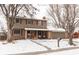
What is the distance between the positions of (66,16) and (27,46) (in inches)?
24.7

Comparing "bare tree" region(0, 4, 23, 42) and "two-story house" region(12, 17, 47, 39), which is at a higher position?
"bare tree" region(0, 4, 23, 42)

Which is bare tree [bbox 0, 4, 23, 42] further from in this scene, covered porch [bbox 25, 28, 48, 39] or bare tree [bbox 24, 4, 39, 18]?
covered porch [bbox 25, 28, 48, 39]

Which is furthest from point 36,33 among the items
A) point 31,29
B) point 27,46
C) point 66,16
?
point 66,16

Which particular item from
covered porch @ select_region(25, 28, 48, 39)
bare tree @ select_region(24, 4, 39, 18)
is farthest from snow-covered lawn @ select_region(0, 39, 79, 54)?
bare tree @ select_region(24, 4, 39, 18)

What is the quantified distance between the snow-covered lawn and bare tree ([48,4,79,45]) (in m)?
0.17

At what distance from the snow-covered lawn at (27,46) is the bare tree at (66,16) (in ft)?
0.54

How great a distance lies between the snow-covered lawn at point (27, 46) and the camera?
8.61ft

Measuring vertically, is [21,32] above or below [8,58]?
above

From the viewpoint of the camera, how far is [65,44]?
105 inches

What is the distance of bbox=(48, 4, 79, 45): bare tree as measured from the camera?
105 inches
